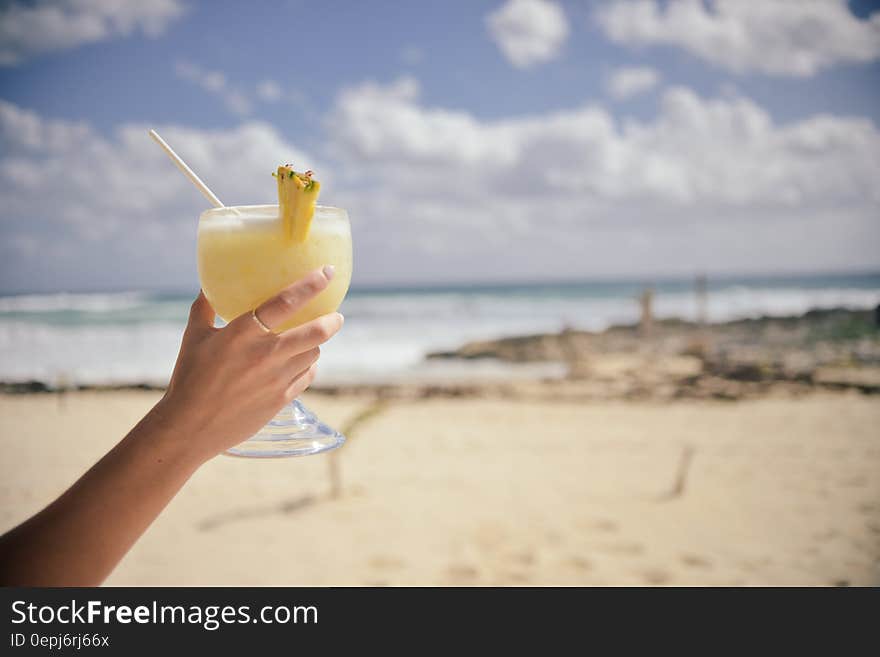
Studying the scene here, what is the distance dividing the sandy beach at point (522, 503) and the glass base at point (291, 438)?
135 inches

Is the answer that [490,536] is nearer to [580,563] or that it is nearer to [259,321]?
[580,563]

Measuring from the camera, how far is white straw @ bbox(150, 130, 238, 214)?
1313 millimetres

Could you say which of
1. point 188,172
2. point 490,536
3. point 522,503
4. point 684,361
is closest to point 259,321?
point 188,172

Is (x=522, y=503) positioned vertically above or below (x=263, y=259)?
below

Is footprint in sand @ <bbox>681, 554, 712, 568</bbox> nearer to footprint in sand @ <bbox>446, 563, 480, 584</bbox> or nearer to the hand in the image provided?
footprint in sand @ <bbox>446, 563, 480, 584</bbox>

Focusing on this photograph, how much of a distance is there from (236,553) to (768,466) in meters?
5.84

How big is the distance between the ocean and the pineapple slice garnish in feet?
38.9

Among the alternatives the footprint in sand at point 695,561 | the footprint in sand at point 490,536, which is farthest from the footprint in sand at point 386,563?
the footprint in sand at point 695,561

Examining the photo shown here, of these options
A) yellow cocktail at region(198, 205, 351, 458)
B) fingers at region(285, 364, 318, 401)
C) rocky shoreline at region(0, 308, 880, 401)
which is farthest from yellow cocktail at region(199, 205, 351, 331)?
rocky shoreline at region(0, 308, 880, 401)

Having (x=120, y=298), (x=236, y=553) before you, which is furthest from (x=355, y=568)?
(x=120, y=298)

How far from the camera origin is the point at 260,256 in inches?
50.5

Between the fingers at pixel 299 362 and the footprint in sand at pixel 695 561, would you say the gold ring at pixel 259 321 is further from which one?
the footprint in sand at pixel 695 561

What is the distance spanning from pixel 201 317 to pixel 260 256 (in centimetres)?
17

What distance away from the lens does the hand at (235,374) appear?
0.98 m
